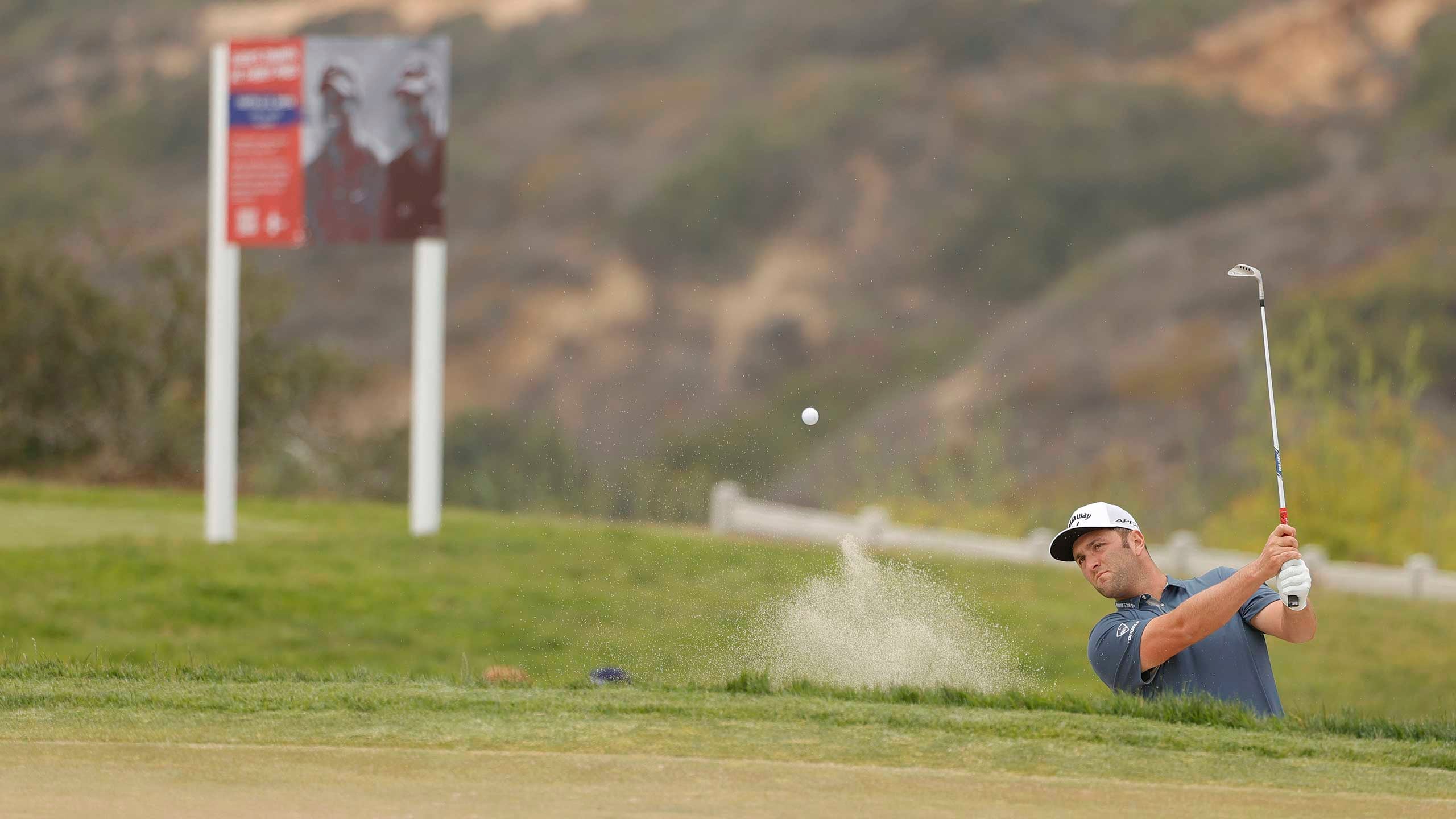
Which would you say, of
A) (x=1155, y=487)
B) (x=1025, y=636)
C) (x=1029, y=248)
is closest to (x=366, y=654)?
(x=1025, y=636)

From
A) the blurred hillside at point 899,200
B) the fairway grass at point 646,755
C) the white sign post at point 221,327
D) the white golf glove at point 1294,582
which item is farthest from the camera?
the blurred hillside at point 899,200

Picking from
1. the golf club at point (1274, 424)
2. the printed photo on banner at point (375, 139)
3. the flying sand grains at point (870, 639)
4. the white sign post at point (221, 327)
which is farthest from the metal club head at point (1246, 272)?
the white sign post at point (221, 327)

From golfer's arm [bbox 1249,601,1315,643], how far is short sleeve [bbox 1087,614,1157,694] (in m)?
0.38

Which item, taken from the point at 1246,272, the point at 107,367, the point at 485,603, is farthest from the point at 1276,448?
the point at 107,367

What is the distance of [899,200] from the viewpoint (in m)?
79.9

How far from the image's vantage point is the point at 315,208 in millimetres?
17562

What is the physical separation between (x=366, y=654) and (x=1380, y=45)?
69980 mm

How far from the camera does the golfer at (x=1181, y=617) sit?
524cm

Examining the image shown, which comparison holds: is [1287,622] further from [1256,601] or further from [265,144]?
[265,144]

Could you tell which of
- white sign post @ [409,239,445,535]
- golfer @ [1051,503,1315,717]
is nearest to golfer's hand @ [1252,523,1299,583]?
golfer @ [1051,503,1315,717]

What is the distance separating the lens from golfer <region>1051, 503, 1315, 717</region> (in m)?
5.24

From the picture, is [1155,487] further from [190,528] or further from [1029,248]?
[190,528]

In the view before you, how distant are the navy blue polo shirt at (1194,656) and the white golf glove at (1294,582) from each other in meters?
0.35

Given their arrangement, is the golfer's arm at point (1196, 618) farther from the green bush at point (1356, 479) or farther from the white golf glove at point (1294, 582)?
the green bush at point (1356, 479)
